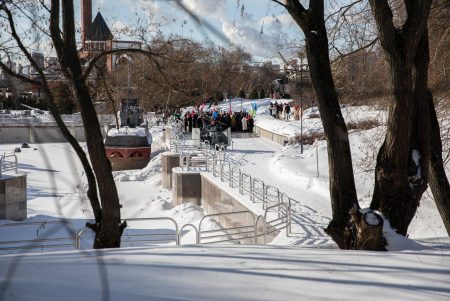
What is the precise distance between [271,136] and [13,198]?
20.0 meters

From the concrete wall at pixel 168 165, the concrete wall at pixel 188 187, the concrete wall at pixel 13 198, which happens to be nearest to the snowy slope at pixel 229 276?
the concrete wall at pixel 188 187

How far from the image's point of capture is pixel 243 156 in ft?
98.3

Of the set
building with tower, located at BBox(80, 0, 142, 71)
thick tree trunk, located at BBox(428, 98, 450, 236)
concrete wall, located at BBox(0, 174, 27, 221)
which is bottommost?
concrete wall, located at BBox(0, 174, 27, 221)

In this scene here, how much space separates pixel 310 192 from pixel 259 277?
15.3 metres

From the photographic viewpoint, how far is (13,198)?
2408 cm

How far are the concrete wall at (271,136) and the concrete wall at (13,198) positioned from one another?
16126mm

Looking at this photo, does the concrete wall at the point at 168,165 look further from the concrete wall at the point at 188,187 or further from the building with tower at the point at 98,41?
the building with tower at the point at 98,41

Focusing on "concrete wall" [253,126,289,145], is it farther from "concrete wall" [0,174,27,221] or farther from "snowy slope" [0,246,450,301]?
"snowy slope" [0,246,450,301]

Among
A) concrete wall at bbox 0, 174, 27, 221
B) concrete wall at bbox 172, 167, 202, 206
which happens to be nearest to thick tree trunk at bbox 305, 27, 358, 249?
concrete wall at bbox 172, 167, 202, 206

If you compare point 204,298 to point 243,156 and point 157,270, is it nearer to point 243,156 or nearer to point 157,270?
point 157,270

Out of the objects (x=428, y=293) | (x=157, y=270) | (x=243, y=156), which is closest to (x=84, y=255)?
(x=157, y=270)

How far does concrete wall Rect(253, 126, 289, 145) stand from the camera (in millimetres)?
36931

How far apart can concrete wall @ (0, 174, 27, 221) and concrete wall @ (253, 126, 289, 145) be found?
16.1 m

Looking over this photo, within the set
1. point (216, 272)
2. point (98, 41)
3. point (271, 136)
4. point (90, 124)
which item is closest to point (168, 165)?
point (271, 136)
